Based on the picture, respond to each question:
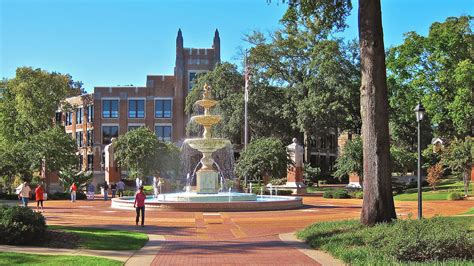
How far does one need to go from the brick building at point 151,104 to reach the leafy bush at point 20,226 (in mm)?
57618

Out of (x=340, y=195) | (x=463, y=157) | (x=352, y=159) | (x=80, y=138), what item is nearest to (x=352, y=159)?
(x=352, y=159)

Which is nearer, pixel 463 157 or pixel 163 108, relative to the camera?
pixel 463 157

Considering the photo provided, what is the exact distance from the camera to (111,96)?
239 ft

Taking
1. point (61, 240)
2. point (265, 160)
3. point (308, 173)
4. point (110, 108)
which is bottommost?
point (61, 240)

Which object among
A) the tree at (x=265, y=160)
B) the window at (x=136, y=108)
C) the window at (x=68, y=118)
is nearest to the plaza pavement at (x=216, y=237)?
the tree at (x=265, y=160)

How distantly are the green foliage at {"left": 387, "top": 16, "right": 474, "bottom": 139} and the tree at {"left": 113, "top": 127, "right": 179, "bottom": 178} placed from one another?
23.6m

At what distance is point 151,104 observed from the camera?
73.2 metres

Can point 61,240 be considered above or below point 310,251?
above

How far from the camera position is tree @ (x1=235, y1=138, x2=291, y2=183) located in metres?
47.9

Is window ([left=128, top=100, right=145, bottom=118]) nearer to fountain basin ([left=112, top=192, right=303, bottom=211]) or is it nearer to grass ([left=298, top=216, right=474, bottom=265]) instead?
fountain basin ([left=112, top=192, right=303, bottom=211])

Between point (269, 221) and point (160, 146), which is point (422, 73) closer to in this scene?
point (160, 146)

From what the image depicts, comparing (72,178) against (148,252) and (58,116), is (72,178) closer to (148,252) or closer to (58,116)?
(58,116)

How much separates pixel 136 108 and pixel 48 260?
62.7m

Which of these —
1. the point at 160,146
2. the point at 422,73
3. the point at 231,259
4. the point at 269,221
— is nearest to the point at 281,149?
the point at 160,146
